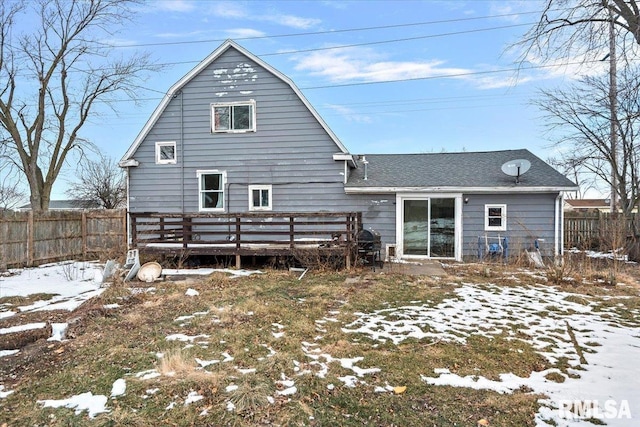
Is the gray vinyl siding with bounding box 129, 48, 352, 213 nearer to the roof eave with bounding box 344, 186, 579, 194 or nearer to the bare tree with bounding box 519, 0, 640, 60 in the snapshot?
the roof eave with bounding box 344, 186, 579, 194

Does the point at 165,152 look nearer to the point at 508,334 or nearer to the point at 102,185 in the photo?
the point at 508,334

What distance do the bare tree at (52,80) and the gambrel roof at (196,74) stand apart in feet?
25.5

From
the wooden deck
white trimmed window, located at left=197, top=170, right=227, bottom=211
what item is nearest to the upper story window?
white trimmed window, located at left=197, top=170, right=227, bottom=211

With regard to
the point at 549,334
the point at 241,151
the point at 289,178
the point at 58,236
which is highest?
the point at 241,151

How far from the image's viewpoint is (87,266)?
10.7m

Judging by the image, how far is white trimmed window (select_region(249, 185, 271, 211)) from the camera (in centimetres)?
1182

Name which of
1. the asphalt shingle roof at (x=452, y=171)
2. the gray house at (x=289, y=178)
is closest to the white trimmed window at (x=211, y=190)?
the gray house at (x=289, y=178)

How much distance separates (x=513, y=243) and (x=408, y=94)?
1157cm

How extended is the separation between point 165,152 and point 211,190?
210cm

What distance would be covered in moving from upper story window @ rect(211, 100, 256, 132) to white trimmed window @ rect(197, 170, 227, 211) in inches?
61.3

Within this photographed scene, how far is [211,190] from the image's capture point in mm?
12055

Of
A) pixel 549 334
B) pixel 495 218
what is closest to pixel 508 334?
pixel 549 334

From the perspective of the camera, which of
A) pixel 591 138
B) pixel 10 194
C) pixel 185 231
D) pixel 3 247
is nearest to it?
pixel 185 231

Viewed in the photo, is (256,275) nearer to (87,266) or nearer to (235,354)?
(235,354)
